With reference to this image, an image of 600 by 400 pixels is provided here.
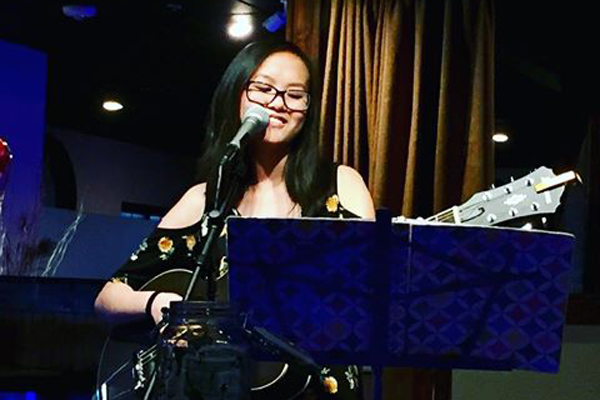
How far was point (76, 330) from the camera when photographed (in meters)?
4.74

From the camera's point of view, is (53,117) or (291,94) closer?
(291,94)

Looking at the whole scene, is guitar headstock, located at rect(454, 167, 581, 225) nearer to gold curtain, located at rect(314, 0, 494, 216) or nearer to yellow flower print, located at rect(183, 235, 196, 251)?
yellow flower print, located at rect(183, 235, 196, 251)

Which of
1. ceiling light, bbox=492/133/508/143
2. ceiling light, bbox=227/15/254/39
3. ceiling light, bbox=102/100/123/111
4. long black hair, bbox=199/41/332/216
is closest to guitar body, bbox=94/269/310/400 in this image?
long black hair, bbox=199/41/332/216

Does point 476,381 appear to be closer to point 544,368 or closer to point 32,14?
point 544,368

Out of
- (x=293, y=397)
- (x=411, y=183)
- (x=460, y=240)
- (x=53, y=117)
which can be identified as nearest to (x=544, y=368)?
(x=460, y=240)

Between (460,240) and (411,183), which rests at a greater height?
(411,183)

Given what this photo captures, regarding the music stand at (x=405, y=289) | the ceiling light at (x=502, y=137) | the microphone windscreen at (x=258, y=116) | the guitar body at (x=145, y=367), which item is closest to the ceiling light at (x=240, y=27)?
the ceiling light at (x=502, y=137)

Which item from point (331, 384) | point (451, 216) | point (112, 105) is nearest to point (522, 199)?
point (451, 216)

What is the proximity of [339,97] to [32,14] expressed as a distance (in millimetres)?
3422

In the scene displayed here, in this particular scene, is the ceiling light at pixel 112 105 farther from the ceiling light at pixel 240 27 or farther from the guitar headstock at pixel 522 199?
the guitar headstock at pixel 522 199

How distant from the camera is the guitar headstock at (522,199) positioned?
→ 64.8 inches

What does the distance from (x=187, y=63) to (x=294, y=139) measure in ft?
16.3

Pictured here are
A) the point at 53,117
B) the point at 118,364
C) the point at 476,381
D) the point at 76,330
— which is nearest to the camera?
the point at 118,364

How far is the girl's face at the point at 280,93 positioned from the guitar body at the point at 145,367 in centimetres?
33
